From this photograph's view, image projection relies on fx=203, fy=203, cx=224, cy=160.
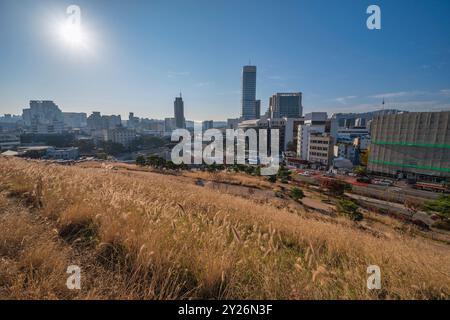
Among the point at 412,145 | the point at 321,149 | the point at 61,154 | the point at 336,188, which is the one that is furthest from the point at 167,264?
the point at 61,154

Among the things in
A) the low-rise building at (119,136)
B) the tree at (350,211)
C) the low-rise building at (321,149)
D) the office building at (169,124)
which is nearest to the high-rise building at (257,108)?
the office building at (169,124)

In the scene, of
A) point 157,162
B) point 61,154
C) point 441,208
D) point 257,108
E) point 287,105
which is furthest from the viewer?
point 257,108

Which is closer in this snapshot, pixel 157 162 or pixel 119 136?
pixel 157 162

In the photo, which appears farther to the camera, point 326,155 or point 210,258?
point 326,155

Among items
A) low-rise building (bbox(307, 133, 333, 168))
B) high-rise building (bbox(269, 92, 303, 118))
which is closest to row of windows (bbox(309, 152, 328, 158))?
low-rise building (bbox(307, 133, 333, 168))

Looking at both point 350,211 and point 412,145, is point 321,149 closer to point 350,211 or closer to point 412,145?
point 412,145

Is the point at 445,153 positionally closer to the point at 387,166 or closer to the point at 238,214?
the point at 387,166

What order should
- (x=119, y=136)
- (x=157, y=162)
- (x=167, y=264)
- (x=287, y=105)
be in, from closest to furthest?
(x=167, y=264) → (x=157, y=162) → (x=119, y=136) → (x=287, y=105)
